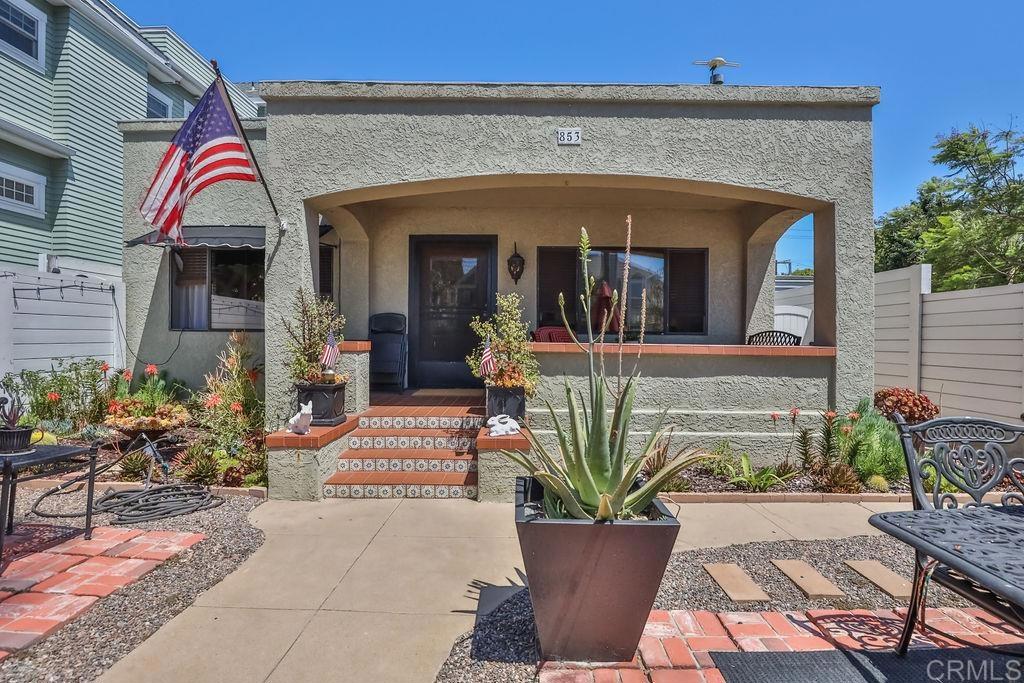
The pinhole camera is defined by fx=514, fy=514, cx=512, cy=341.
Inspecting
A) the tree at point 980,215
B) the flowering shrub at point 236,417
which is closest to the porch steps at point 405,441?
the flowering shrub at point 236,417

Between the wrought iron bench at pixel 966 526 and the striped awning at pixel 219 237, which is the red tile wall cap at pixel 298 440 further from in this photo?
the wrought iron bench at pixel 966 526

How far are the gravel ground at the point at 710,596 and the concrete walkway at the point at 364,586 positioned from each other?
13 centimetres

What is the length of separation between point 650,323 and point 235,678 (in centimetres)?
677

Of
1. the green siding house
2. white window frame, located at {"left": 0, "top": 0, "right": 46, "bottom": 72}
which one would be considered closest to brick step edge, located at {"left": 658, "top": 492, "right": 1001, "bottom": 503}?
the green siding house

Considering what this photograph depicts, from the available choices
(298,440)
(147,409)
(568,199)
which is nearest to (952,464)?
(298,440)

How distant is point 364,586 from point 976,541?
10.3 ft

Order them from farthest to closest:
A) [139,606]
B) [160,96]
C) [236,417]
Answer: [160,96] → [236,417] → [139,606]

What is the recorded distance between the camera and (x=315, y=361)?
538 cm

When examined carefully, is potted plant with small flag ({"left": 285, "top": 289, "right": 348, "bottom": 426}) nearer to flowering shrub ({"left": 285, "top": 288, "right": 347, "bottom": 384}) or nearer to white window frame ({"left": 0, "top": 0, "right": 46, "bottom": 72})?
flowering shrub ({"left": 285, "top": 288, "right": 347, "bottom": 384})

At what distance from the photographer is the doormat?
2256 millimetres

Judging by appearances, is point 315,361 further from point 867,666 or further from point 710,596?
point 867,666

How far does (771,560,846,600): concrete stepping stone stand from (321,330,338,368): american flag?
4.28 metres

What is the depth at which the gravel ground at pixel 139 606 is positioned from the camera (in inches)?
96.3

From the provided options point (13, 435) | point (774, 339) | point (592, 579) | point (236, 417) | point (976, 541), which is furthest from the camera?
point (774, 339)
